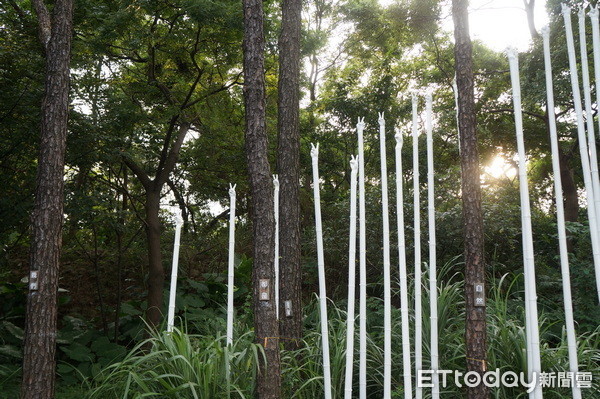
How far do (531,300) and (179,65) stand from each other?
19.5ft

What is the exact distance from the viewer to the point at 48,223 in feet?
13.6

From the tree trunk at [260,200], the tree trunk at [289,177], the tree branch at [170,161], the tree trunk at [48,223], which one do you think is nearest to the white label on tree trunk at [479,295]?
the tree trunk at [260,200]

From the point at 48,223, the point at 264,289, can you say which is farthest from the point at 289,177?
the point at 48,223

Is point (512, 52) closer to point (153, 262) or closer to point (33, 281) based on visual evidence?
point (33, 281)

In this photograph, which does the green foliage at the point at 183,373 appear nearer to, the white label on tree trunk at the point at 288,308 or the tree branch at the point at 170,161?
the white label on tree trunk at the point at 288,308

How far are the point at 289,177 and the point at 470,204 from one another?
6.01ft

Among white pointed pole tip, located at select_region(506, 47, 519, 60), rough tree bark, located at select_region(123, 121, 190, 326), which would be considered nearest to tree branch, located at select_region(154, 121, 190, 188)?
rough tree bark, located at select_region(123, 121, 190, 326)

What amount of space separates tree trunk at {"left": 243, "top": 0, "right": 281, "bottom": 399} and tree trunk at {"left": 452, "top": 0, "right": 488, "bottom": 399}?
1289 mm

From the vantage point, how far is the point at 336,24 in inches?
487

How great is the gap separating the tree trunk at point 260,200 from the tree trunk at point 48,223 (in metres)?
1.66

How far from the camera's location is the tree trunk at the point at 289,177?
4.76 meters

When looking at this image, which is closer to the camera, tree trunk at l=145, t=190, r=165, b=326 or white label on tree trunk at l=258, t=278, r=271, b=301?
white label on tree trunk at l=258, t=278, r=271, b=301

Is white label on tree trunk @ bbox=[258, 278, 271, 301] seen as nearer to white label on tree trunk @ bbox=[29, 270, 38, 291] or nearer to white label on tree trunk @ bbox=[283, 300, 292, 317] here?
white label on tree trunk @ bbox=[283, 300, 292, 317]

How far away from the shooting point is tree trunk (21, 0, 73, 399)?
3941 mm
